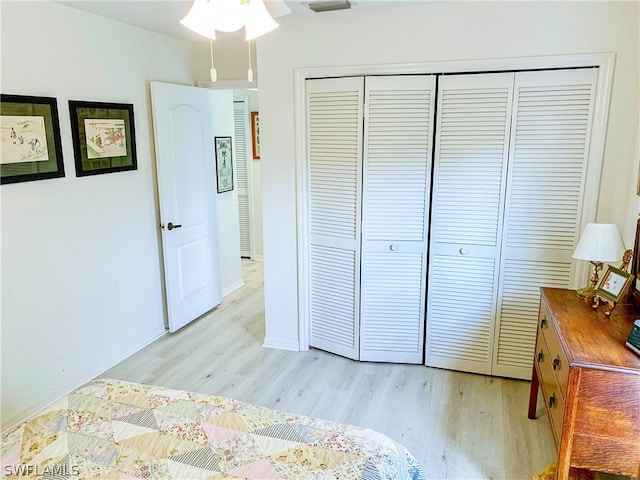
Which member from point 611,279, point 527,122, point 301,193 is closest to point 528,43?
point 527,122

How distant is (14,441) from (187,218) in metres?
2.44

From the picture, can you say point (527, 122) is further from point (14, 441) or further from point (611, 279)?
point (14, 441)

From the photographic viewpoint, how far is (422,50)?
2.83 metres

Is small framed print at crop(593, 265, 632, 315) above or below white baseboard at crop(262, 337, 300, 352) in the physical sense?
above

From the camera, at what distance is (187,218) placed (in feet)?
12.8

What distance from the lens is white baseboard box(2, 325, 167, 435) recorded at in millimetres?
2662

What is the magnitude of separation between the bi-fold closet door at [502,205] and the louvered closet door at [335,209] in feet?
1.75

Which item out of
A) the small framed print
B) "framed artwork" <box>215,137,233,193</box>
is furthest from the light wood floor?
"framed artwork" <box>215,137,233,193</box>

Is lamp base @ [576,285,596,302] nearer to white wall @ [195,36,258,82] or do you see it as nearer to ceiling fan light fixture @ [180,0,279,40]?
ceiling fan light fixture @ [180,0,279,40]

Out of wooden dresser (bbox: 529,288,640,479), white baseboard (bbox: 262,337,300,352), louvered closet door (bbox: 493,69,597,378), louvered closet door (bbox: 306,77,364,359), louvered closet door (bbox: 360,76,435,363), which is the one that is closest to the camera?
wooden dresser (bbox: 529,288,640,479)

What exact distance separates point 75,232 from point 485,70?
9.00 ft

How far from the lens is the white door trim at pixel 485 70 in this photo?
2.57 metres

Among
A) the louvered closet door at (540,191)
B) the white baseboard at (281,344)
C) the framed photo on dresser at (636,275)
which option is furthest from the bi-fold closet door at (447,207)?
the framed photo on dresser at (636,275)

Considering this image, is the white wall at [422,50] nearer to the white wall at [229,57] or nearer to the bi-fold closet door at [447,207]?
the bi-fold closet door at [447,207]
